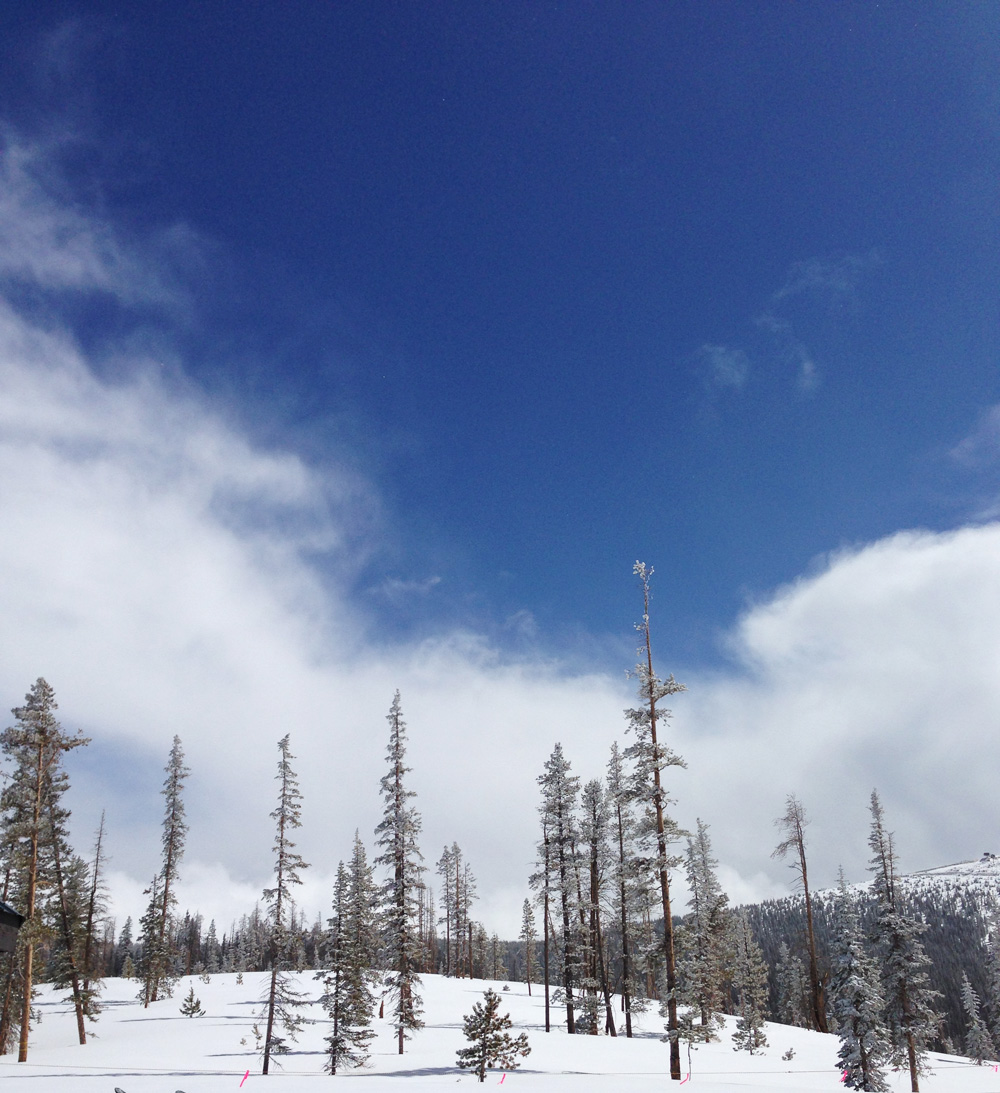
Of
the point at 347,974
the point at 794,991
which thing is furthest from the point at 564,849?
the point at 794,991

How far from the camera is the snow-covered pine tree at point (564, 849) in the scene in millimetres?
→ 40688

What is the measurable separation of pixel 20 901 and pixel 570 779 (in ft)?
97.7

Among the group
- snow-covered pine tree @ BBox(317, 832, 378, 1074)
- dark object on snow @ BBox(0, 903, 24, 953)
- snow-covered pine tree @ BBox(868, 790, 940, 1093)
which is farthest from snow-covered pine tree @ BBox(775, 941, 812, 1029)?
dark object on snow @ BBox(0, 903, 24, 953)

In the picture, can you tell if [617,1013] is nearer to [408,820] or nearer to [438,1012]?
[438,1012]

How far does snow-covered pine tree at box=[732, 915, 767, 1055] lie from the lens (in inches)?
1822

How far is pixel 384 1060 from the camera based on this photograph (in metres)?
34.5

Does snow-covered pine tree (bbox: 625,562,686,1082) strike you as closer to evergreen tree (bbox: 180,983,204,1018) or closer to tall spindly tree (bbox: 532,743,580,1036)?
tall spindly tree (bbox: 532,743,580,1036)

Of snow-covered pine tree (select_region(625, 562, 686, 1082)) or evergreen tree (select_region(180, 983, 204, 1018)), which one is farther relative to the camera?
evergreen tree (select_region(180, 983, 204, 1018))

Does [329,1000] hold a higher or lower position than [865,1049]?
higher

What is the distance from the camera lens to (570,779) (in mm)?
43000

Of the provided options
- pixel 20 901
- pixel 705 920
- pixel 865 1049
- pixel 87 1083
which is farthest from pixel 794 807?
pixel 20 901

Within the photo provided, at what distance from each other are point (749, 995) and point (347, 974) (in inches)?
1240

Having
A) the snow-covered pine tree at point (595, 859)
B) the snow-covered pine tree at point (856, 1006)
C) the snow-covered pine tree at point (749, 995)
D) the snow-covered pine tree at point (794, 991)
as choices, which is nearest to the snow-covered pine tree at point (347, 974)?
the snow-covered pine tree at point (595, 859)

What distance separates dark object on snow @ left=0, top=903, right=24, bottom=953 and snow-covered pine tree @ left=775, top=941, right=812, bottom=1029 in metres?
102
